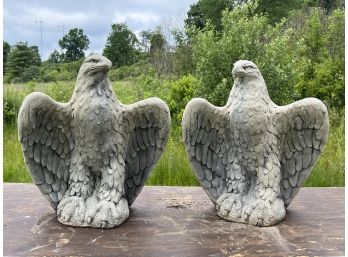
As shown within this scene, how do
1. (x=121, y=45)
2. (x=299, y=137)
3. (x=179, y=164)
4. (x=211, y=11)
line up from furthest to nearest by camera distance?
(x=211, y=11) < (x=121, y=45) < (x=179, y=164) < (x=299, y=137)

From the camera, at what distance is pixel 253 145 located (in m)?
3.11

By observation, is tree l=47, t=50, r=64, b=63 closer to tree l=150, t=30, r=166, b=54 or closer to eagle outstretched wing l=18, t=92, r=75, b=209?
tree l=150, t=30, r=166, b=54

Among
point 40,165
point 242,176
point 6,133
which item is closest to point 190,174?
point 242,176

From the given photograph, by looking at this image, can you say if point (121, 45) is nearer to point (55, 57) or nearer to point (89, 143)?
point (55, 57)

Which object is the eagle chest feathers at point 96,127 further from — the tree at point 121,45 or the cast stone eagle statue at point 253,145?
the tree at point 121,45

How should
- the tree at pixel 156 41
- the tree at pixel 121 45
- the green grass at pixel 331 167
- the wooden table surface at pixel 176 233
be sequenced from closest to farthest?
the wooden table surface at pixel 176 233 → the green grass at pixel 331 167 → the tree at pixel 156 41 → the tree at pixel 121 45

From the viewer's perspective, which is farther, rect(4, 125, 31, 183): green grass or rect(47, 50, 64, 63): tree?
rect(47, 50, 64, 63): tree

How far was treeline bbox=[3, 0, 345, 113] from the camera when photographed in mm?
5973

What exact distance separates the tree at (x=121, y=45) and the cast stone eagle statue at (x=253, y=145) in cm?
1114

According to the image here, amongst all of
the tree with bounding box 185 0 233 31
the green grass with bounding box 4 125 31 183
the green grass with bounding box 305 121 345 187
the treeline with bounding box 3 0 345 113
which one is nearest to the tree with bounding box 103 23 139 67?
the treeline with bounding box 3 0 345 113

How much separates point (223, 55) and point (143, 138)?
9.84 feet

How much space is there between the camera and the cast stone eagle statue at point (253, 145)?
121 inches

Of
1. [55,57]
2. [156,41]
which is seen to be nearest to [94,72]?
[156,41]

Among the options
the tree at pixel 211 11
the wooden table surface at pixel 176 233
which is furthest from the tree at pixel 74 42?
the wooden table surface at pixel 176 233
